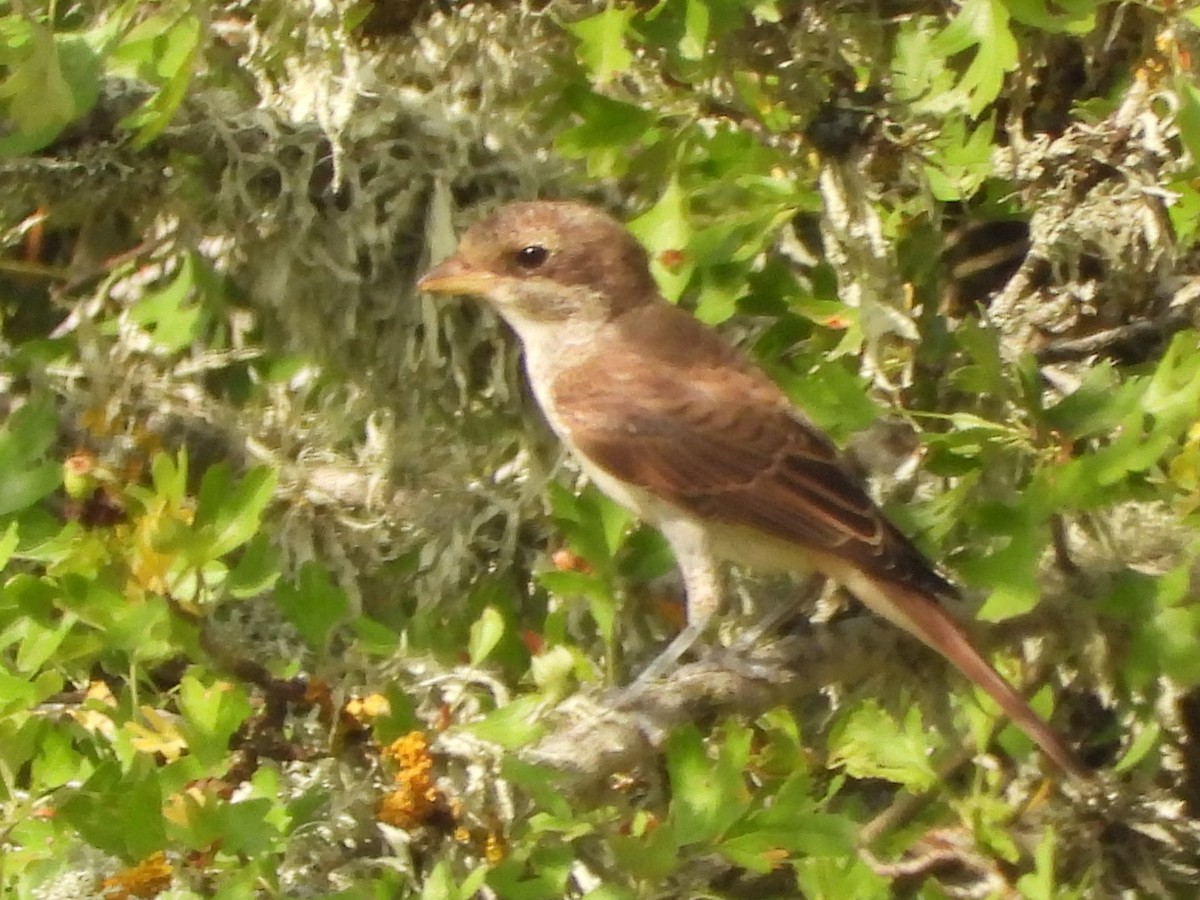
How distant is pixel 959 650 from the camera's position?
1981mm

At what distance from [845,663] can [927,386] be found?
1.45ft

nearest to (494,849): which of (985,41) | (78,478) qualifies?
(78,478)

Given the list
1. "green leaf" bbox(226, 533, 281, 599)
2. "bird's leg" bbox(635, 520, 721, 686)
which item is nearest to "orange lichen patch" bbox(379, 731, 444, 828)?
"green leaf" bbox(226, 533, 281, 599)

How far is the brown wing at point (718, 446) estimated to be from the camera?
217 centimetres

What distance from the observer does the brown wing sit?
7.12 ft

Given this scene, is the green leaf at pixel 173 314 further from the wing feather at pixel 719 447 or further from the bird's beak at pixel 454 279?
the wing feather at pixel 719 447

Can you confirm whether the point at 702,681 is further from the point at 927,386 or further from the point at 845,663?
the point at 927,386

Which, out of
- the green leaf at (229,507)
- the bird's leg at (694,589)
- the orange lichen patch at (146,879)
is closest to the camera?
the orange lichen patch at (146,879)

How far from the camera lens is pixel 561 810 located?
4.54 ft

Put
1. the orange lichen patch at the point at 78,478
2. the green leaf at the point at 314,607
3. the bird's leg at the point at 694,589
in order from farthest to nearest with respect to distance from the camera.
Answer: the bird's leg at the point at 694,589, the orange lichen patch at the point at 78,478, the green leaf at the point at 314,607

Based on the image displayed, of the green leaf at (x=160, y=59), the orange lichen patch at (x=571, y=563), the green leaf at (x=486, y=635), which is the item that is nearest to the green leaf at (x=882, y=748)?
the orange lichen patch at (x=571, y=563)

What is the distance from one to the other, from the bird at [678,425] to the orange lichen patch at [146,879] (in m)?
0.88

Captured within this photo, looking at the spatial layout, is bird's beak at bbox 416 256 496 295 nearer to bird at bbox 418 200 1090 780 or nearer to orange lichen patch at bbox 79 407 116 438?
bird at bbox 418 200 1090 780

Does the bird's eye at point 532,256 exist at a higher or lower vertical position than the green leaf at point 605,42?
lower
